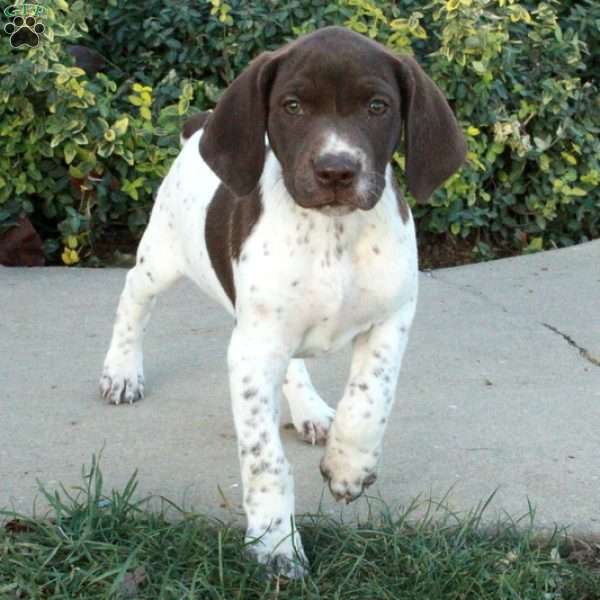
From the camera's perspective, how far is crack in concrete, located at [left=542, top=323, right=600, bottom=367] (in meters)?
5.70

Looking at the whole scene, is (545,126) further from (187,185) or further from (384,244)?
(384,244)

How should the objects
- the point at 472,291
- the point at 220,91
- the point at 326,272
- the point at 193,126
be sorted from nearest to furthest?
the point at 326,272 < the point at 193,126 < the point at 472,291 < the point at 220,91

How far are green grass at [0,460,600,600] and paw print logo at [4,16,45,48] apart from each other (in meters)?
3.73

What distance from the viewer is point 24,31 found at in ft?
23.8

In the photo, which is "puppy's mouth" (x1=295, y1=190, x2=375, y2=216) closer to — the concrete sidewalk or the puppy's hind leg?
the concrete sidewalk

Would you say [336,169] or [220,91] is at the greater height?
[336,169]

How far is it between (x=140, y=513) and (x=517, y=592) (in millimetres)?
1117

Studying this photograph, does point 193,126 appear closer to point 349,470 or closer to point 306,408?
point 306,408

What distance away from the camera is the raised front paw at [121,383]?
17.0ft

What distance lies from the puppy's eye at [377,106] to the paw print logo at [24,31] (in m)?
3.67

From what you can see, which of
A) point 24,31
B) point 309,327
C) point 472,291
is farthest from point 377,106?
point 24,31

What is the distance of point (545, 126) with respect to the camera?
7.70m

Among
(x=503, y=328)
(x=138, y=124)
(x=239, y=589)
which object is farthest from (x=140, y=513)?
(x=138, y=124)

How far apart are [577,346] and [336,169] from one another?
2580mm
